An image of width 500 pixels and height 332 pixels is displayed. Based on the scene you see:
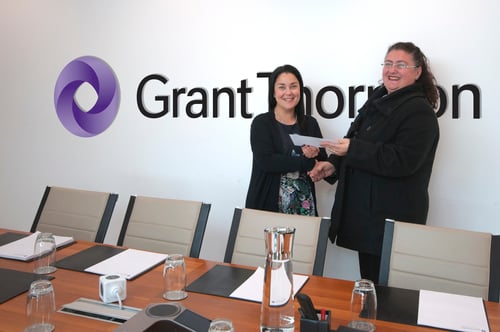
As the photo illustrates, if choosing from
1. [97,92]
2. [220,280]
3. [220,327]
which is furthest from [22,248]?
[97,92]

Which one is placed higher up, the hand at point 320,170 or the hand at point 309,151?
the hand at point 309,151

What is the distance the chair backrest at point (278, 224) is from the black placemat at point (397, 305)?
39 cm

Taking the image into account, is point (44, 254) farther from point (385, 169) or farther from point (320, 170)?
point (385, 169)

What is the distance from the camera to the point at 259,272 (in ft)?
6.24

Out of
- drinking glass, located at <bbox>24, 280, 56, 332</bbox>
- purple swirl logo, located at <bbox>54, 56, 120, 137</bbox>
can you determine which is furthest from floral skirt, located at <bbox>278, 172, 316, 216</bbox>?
purple swirl logo, located at <bbox>54, 56, 120, 137</bbox>

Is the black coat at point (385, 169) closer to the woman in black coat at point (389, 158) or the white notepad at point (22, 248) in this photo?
the woman in black coat at point (389, 158)

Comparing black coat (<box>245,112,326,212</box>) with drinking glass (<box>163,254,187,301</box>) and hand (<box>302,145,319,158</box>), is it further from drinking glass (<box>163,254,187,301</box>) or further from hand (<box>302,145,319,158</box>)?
drinking glass (<box>163,254,187,301</box>)

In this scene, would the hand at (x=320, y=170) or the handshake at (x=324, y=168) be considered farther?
the hand at (x=320, y=170)

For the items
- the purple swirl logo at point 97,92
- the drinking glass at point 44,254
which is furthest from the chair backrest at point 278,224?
the purple swirl logo at point 97,92

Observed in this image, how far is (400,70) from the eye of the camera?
250 centimetres

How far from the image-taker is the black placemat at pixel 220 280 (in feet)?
5.64

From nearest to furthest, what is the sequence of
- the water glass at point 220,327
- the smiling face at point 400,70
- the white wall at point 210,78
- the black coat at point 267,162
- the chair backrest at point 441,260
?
the water glass at point 220,327 → the chair backrest at point 441,260 → the smiling face at point 400,70 → the black coat at point 267,162 → the white wall at point 210,78

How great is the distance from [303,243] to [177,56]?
216 centimetres

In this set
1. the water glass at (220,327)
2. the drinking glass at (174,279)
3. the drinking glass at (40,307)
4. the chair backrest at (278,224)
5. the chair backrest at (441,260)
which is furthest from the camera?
the chair backrest at (278,224)
